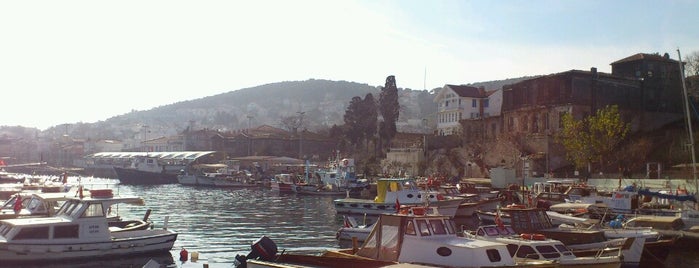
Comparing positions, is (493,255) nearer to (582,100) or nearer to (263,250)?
(263,250)

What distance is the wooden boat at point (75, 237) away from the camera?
27234 millimetres

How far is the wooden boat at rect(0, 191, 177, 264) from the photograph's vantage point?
27.2 m

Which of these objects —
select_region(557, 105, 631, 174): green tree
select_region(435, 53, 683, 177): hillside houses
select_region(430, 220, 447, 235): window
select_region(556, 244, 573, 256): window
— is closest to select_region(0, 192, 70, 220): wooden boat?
select_region(430, 220, 447, 235): window

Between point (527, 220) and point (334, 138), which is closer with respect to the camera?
point (527, 220)

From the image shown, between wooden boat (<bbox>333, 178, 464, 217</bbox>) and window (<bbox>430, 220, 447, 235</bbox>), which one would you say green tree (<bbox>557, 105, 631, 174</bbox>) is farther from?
window (<bbox>430, 220, 447, 235</bbox>)

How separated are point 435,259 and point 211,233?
22700mm

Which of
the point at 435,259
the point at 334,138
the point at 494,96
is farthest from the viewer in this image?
the point at 334,138

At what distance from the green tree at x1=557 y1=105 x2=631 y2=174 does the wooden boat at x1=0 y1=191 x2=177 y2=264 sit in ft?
144

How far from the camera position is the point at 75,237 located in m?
28.4

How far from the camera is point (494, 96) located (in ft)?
317

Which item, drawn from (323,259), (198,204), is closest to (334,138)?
(198,204)

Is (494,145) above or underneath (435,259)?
above

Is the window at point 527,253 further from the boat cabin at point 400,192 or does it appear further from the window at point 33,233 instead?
the boat cabin at point 400,192

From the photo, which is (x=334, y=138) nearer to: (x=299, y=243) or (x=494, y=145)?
(x=494, y=145)
